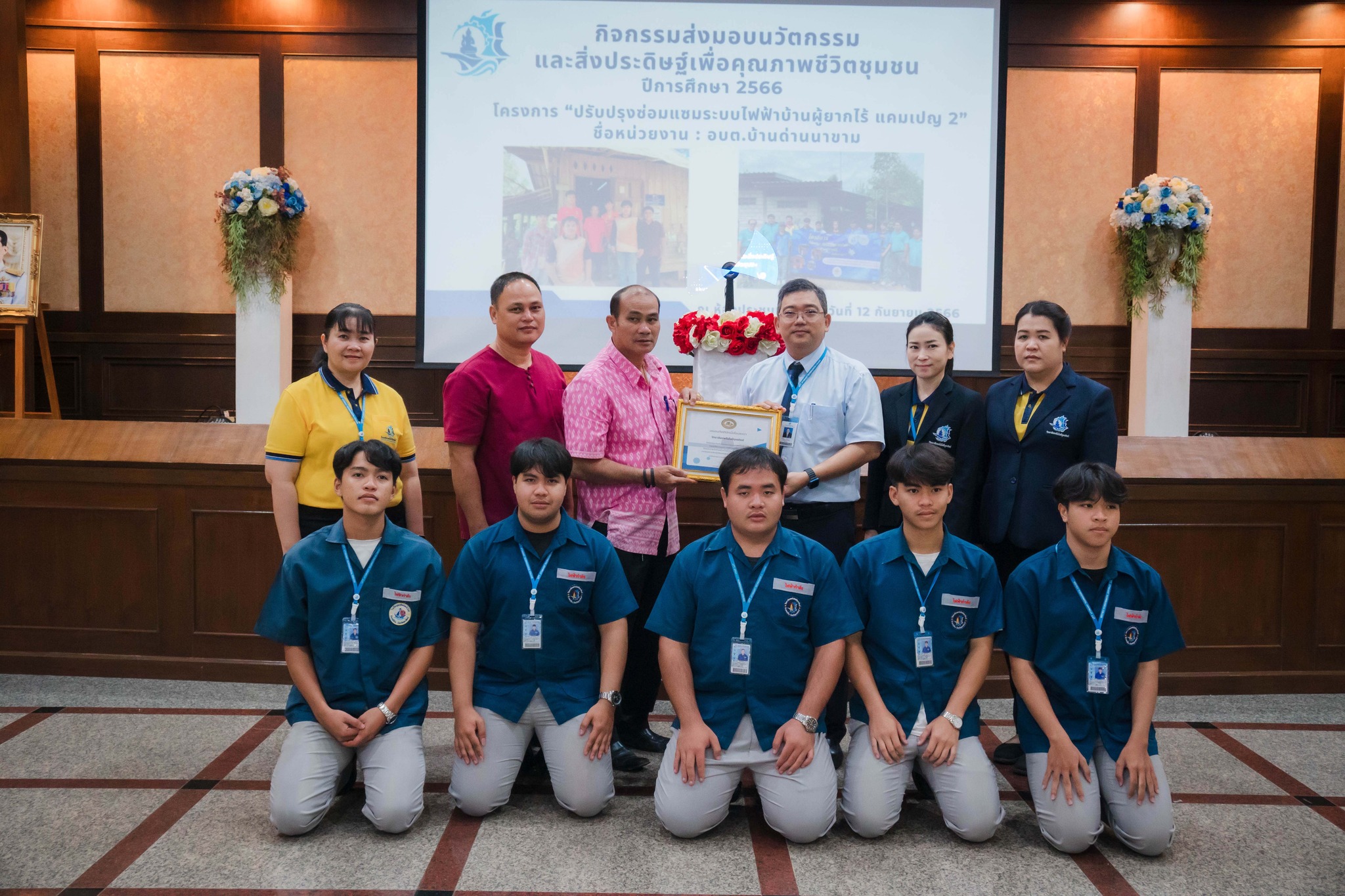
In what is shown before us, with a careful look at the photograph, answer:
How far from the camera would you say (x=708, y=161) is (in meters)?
5.93

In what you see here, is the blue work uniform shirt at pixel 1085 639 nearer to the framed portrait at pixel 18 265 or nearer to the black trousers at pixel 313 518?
the black trousers at pixel 313 518

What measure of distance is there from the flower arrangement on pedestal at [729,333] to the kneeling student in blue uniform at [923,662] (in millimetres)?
736

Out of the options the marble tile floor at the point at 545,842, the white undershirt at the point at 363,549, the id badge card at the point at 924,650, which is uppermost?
the white undershirt at the point at 363,549

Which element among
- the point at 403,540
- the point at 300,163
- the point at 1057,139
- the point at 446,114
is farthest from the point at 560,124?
→ the point at 403,540

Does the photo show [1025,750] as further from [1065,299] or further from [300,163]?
[300,163]

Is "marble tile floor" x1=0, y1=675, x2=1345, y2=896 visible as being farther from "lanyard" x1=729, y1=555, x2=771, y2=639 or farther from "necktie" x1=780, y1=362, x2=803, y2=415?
"necktie" x1=780, y1=362, x2=803, y2=415

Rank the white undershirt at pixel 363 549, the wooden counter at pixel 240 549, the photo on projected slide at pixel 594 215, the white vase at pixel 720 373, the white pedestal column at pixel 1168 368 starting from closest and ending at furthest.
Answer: the white undershirt at pixel 363 549
the white vase at pixel 720 373
the wooden counter at pixel 240 549
the photo on projected slide at pixel 594 215
the white pedestal column at pixel 1168 368

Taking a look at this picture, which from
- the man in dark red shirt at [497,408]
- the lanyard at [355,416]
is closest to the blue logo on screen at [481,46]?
the man in dark red shirt at [497,408]

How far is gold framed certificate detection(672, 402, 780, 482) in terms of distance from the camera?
2.77 m

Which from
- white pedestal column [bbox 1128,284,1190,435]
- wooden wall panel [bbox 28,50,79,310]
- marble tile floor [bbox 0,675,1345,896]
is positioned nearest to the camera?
marble tile floor [bbox 0,675,1345,896]

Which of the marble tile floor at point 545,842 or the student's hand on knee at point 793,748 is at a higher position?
the student's hand on knee at point 793,748

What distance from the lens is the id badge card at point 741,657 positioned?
2432 mm

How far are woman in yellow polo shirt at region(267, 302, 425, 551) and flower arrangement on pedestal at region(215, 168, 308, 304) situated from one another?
12.0 feet

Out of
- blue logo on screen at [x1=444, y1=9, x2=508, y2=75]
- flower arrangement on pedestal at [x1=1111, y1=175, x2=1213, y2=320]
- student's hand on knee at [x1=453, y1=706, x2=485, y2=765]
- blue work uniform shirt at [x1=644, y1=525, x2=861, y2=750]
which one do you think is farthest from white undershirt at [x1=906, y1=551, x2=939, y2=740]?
blue logo on screen at [x1=444, y1=9, x2=508, y2=75]
